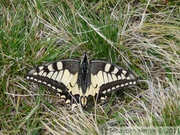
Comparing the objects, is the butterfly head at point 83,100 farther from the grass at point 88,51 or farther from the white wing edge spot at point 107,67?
the white wing edge spot at point 107,67

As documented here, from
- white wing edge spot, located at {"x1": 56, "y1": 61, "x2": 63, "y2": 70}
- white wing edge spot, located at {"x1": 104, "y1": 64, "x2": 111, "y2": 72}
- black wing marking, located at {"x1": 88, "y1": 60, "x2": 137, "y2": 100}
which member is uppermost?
white wing edge spot, located at {"x1": 56, "y1": 61, "x2": 63, "y2": 70}

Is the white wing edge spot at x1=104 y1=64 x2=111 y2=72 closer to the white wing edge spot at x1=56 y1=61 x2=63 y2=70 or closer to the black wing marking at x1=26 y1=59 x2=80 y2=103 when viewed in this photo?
the black wing marking at x1=26 y1=59 x2=80 y2=103

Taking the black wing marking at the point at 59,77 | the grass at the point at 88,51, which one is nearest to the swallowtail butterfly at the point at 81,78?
the black wing marking at the point at 59,77

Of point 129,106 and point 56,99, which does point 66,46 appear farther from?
point 129,106

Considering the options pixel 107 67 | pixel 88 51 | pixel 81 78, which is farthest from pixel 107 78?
pixel 88 51

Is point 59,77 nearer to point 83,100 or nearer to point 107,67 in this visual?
point 83,100

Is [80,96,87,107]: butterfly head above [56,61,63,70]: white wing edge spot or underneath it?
underneath

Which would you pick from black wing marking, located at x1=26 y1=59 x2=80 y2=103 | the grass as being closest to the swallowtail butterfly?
black wing marking, located at x1=26 y1=59 x2=80 y2=103

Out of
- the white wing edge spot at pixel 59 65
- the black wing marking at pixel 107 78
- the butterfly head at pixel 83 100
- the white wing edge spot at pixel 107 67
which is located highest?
the white wing edge spot at pixel 59 65
